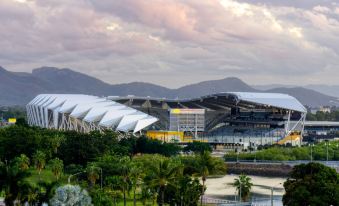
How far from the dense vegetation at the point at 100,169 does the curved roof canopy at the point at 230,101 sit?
23.0m

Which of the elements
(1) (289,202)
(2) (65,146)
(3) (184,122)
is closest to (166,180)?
(1) (289,202)

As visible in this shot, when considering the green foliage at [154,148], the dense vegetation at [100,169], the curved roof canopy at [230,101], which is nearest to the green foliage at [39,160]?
the dense vegetation at [100,169]

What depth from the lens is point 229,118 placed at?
487 feet

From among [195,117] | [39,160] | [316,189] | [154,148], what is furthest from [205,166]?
[195,117]

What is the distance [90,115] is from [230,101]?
3188 centimetres

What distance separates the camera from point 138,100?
149m

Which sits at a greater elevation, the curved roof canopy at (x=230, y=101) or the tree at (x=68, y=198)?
the curved roof canopy at (x=230, y=101)

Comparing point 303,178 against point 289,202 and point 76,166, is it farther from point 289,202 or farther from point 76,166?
point 76,166

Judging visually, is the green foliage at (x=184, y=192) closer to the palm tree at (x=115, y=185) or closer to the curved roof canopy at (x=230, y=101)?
the palm tree at (x=115, y=185)

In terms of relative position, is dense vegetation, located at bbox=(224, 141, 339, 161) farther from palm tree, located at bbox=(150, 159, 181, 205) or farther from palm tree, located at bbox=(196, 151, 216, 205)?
palm tree, located at bbox=(150, 159, 181, 205)

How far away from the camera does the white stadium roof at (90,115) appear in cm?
12362

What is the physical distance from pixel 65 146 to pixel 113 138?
9.71 metres

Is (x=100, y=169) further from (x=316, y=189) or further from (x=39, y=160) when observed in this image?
(x=316, y=189)

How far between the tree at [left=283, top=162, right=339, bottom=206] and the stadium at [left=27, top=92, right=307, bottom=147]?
78.9m
